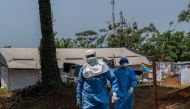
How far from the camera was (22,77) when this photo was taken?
108ft

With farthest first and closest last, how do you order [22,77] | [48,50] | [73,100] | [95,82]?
1. [22,77]
2. [48,50]
3. [73,100]
4. [95,82]

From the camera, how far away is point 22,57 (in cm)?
3409

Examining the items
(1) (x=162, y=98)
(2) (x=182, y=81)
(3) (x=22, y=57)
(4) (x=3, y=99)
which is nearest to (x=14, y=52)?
(3) (x=22, y=57)

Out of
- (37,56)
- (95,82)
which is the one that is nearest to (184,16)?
(37,56)

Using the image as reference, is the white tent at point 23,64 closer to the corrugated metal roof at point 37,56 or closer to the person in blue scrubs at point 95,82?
the corrugated metal roof at point 37,56

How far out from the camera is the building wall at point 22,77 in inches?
1281

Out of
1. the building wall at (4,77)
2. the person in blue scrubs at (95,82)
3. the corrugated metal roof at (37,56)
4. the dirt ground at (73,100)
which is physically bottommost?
the building wall at (4,77)

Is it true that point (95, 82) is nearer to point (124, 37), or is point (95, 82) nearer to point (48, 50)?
point (48, 50)

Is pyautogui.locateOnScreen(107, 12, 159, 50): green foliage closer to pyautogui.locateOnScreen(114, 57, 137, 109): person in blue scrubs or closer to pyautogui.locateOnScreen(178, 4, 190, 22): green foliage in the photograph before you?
pyautogui.locateOnScreen(178, 4, 190, 22): green foliage

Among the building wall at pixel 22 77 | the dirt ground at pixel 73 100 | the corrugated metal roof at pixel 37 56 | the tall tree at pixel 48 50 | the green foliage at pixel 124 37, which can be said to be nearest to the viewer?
the dirt ground at pixel 73 100

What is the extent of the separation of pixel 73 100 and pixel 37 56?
762 inches

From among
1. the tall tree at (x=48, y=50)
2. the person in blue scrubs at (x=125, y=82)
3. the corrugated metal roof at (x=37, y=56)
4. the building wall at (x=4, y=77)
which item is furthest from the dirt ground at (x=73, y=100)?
the building wall at (x=4, y=77)

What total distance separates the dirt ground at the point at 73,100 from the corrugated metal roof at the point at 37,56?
14.9m

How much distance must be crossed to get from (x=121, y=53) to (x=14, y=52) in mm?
8790
